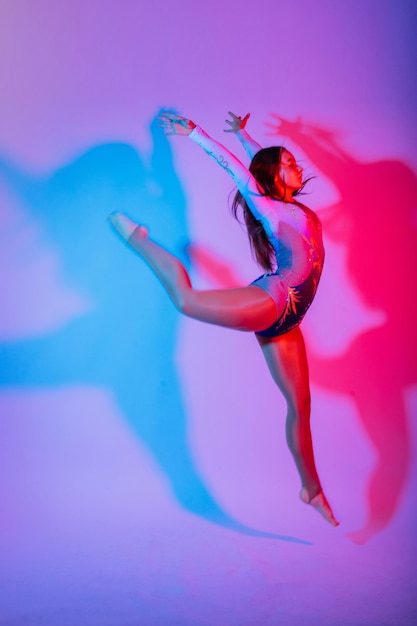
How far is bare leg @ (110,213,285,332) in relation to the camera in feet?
8.21

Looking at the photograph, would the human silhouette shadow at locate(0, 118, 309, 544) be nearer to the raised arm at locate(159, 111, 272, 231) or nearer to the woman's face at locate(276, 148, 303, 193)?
the raised arm at locate(159, 111, 272, 231)

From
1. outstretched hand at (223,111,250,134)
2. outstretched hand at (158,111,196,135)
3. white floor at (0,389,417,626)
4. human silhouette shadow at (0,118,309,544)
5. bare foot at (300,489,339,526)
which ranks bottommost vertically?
bare foot at (300,489,339,526)

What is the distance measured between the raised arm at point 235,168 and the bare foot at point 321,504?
1254 mm

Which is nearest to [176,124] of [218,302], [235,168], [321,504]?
[235,168]

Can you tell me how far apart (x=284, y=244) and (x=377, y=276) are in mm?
732

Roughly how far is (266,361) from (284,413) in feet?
1.24

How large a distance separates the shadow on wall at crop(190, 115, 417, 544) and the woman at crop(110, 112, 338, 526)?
345 mm

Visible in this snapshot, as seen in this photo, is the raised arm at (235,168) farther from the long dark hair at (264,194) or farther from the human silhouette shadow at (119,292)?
the human silhouette shadow at (119,292)

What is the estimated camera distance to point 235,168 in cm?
265

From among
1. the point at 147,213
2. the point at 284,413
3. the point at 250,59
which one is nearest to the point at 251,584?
the point at 284,413

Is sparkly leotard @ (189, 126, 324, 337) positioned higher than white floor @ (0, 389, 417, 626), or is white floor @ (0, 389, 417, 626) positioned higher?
sparkly leotard @ (189, 126, 324, 337)

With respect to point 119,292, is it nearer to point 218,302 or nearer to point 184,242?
point 184,242

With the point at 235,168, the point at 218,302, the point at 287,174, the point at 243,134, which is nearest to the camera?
the point at 218,302

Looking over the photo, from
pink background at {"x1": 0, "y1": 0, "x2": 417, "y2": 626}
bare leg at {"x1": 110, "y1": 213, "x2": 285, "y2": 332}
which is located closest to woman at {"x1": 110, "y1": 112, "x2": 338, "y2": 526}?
bare leg at {"x1": 110, "y1": 213, "x2": 285, "y2": 332}
